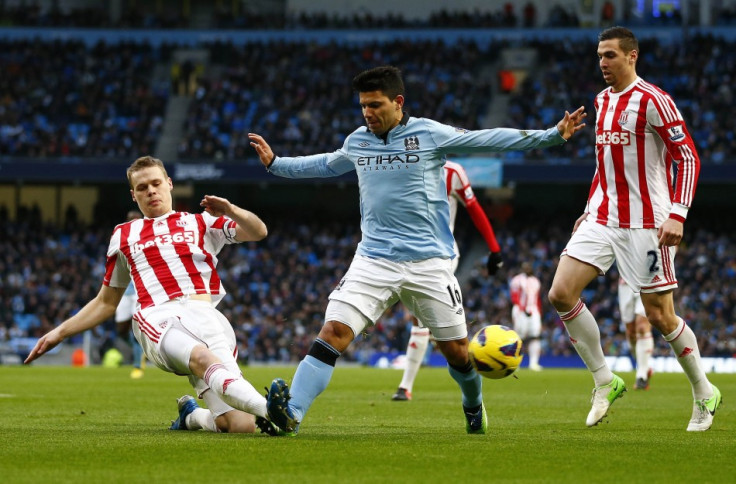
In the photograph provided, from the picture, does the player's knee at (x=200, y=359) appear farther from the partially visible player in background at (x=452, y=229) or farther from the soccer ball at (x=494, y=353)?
the partially visible player in background at (x=452, y=229)

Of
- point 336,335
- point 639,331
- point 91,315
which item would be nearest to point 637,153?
point 336,335

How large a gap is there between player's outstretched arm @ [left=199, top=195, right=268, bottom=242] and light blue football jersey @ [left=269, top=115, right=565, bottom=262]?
0.67 meters

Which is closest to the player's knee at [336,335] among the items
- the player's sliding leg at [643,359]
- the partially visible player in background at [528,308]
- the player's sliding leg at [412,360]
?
the player's sliding leg at [412,360]

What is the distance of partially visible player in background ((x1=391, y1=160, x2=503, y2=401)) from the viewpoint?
33.6ft

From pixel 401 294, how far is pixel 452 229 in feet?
8.49

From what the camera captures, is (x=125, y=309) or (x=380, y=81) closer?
(x=380, y=81)

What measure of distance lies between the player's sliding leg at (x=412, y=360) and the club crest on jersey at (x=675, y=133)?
4.97m

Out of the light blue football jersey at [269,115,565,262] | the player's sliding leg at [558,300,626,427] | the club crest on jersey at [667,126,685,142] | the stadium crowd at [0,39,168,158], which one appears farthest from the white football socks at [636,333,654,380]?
the stadium crowd at [0,39,168,158]

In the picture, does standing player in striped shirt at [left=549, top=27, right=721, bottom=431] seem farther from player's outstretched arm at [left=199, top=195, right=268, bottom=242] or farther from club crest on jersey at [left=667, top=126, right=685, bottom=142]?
player's outstretched arm at [left=199, top=195, right=268, bottom=242]

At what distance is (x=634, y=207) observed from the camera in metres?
8.10

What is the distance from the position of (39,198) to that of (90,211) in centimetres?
190

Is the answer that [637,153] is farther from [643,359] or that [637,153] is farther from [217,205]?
[643,359]

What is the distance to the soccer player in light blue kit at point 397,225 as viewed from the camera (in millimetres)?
7094

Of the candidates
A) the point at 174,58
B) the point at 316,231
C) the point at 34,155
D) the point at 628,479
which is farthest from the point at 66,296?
the point at 628,479
